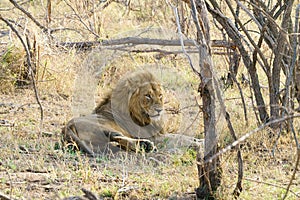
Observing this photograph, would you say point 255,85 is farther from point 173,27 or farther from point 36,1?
point 36,1

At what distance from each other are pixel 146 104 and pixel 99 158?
101 centimetres

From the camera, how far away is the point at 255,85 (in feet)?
17.7

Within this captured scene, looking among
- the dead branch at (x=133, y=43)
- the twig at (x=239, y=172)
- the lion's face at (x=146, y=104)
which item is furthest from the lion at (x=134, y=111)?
the twig at (x=239, y=172)

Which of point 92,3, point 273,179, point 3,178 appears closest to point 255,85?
point 273,179

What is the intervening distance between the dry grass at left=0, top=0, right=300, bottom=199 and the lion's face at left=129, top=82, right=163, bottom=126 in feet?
1.22

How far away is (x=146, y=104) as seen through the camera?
18.3 ft

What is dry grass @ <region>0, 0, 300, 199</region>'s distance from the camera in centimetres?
395

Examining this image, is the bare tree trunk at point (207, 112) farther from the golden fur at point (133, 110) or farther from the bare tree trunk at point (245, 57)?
the golden fur at point (133, 110)

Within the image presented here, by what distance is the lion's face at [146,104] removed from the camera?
558cm

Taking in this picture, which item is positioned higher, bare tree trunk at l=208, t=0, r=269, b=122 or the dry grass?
bare tree trunk at l=208, t=0, r=269, b=122

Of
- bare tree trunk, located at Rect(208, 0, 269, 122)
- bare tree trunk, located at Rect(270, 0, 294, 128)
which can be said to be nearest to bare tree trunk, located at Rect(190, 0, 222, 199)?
bare tree trunk, located at Rect(208, 0, 269, 122)

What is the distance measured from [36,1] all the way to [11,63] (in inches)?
146

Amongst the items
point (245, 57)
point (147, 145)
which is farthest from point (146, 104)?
point (245, 57)

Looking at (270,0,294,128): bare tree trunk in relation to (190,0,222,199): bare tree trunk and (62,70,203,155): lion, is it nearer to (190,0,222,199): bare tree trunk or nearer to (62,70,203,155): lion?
(62,70,203,155): lion
